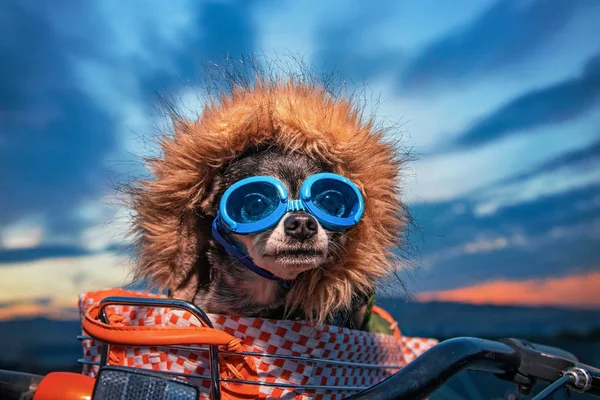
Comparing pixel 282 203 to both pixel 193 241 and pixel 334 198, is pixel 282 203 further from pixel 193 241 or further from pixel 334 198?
pixel 193 241

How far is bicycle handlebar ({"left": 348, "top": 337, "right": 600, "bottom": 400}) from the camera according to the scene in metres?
1.25

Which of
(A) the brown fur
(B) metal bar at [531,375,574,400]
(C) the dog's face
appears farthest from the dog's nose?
(B) metal bar at [531,375,574,400]

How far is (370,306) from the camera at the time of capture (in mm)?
2717

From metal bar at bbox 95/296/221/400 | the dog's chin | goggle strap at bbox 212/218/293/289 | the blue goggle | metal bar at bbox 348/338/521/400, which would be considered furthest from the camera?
goggle strap at bbox 212/218/293/289

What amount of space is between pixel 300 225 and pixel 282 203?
0.39 ft

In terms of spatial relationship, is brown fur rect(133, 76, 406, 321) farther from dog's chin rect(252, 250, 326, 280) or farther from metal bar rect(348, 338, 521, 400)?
metal bar rect(348, 338, 521, 400)

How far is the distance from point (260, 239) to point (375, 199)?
55cm

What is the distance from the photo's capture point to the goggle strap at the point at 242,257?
249 centimetres

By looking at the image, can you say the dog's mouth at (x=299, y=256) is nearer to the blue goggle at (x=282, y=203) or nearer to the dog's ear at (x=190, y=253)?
the blue goggle at (x=282, y=203)

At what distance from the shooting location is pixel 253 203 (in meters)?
2.32

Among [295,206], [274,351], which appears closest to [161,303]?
[274,351]

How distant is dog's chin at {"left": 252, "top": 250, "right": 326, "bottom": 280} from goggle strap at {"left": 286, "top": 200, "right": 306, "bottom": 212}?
19 centimetres

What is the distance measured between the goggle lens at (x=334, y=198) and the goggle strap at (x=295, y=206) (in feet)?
0.19

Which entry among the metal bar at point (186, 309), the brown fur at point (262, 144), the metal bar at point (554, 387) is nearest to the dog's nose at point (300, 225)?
the brown fur at point (262, 144)
